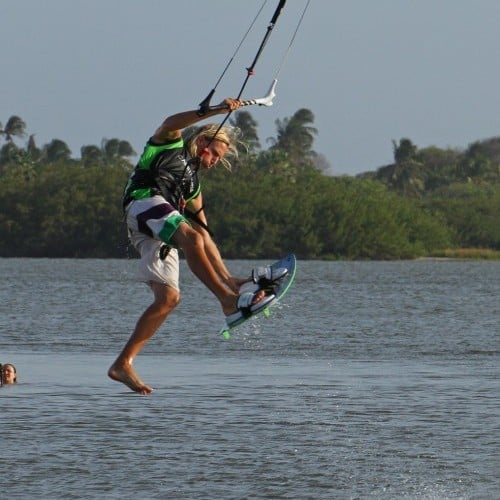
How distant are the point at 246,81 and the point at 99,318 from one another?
95.8 ft

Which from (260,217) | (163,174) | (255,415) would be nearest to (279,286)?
(163,174)

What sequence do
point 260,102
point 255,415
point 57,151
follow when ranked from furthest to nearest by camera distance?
point 57,151 → point 255,415 → point 260,102

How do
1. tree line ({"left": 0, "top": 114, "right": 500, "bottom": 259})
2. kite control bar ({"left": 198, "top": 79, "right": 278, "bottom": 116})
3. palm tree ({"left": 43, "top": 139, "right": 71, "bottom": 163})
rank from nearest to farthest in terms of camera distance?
kite control bar ({"left": 198, "top": 79, "right": 278, "bottom": 116}) → tree line ({"left": 0, "top": 114, "right": 500, "bottom": 259}) → palm tree ({"left": 43, "top": 139, "right": 71, "bottom": 163})

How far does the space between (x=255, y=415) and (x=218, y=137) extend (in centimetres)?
581

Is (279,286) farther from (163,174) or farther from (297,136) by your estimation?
(297,136)

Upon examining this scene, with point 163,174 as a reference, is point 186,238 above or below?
below

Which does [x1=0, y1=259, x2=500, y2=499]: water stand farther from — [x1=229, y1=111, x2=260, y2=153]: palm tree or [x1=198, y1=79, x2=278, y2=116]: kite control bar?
[x1=229, y1=111, x2=260, y2=153]: palm tree

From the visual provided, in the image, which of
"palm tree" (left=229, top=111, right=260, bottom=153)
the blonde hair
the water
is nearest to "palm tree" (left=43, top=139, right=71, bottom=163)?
"palm tree" (left=229, top=111, right=260, bottom=153)

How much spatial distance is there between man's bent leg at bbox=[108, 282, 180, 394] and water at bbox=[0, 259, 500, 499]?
34.4 inches

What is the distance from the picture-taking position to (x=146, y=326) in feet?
43.0

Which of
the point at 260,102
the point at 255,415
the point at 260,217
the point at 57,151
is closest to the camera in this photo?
the point at 260,102

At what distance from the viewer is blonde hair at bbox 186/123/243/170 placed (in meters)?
13.2

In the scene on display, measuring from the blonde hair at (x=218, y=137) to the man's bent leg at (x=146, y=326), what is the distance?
106cm

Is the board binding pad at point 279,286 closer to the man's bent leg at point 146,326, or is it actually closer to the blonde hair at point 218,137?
the man's bent leg at point 146,326
